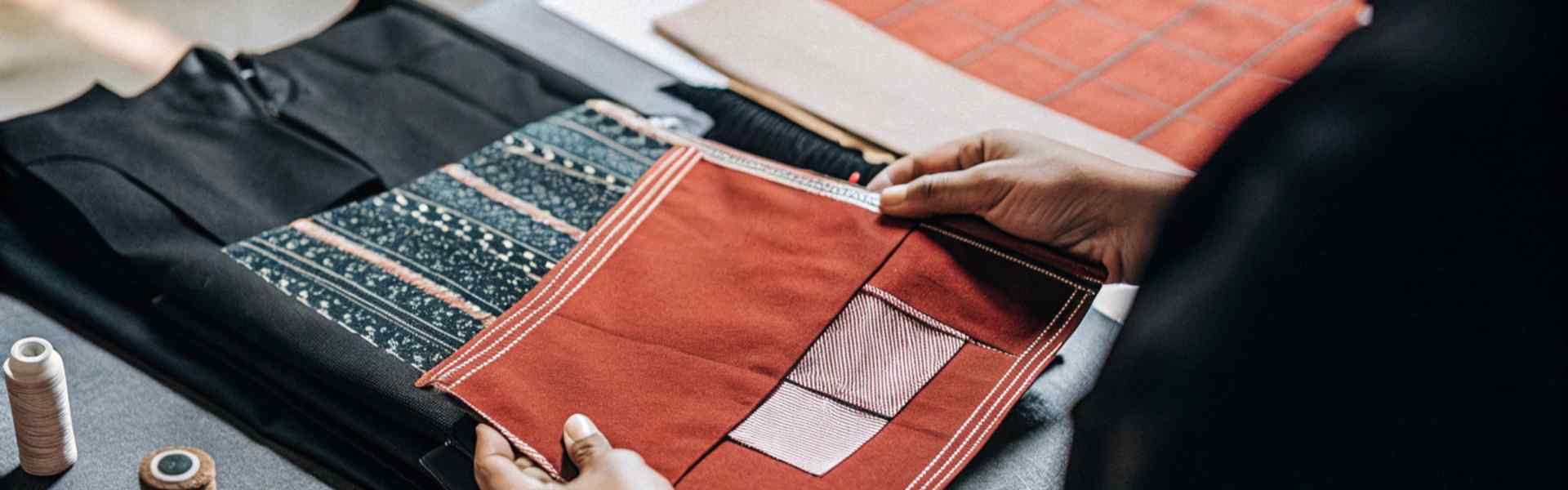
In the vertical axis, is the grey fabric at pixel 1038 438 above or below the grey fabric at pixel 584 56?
below

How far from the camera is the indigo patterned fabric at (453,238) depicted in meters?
1.24

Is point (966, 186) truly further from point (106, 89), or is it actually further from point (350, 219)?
point (106, 89)

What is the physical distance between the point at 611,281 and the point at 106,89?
70 cm

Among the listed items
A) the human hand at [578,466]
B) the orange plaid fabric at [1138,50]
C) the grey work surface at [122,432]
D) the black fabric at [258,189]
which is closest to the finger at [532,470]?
the human hand at [578,466]

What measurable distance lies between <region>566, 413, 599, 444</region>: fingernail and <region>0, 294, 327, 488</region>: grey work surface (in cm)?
28

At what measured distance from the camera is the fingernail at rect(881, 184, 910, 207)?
132 cm

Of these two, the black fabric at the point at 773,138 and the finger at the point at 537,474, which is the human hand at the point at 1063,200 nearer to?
the black fabric at the point at 773,138

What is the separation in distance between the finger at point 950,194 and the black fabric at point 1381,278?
58 cm

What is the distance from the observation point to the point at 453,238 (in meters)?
1.34

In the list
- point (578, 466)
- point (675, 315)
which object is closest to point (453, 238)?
point (675, 315)

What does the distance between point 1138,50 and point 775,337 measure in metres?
0.95

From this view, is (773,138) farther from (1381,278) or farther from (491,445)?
(1381,278)

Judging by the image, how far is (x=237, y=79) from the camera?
154cm

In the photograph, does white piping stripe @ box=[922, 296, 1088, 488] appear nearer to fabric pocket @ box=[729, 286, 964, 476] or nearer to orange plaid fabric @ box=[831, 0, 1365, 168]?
fabric pocket @ box=[729, 286, 964, 476]
